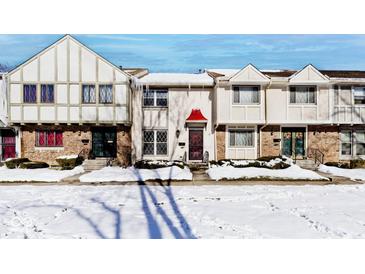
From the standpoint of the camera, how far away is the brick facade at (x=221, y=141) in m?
20.2

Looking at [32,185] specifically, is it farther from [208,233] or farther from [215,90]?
[215,90]

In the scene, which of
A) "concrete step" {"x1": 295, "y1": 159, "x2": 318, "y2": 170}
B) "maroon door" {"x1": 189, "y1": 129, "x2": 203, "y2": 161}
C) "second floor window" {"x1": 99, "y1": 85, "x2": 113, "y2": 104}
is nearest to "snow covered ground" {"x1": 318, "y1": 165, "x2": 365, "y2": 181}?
"concrete step" {"x1": 295, "y1": 159, "x2": 318, "y2": 170}

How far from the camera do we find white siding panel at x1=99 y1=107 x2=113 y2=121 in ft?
63.8

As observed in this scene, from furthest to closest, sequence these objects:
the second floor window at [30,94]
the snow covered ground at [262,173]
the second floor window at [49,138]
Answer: the second floor window at [49,138] → the second floor window at [30,94] → the snow covered ground at [262,173]

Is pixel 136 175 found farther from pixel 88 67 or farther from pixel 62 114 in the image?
pixel 88 67

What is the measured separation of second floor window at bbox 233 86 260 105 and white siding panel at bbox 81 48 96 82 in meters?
8.87

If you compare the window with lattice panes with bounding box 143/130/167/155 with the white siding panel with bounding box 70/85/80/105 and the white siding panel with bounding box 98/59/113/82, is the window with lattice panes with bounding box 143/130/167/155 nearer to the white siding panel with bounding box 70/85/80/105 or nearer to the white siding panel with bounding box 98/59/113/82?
the white siding panel with bounding box 98/59/113/82

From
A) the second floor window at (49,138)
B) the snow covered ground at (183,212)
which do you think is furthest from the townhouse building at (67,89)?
the snow covered ground at (183,212)

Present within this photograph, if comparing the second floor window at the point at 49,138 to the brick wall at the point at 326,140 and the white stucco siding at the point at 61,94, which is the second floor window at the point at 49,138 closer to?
the white stucco siding at the point at 61,94

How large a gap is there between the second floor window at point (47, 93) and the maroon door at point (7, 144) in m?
3.67

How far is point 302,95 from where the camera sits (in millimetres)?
19984

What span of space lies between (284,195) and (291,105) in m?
9.89

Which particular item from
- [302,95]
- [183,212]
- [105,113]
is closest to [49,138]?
[105,113]
